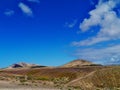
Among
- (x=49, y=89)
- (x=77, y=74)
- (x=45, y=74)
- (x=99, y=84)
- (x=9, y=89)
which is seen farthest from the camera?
(x=45, y=74)

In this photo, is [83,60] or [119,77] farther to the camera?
[83,60]

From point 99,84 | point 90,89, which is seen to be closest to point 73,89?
point 90,89

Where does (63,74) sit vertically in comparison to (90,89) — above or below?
above

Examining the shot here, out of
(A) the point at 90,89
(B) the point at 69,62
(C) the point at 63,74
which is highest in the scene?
(B) the point at 69,62

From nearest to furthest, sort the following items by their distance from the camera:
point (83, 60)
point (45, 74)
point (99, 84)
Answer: point (99, 84)
point (45, 74)
point (83, 60)

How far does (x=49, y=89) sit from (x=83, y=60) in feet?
276

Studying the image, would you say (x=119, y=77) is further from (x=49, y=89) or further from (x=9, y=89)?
(x=9, y=89)

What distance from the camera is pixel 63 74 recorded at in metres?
83.8

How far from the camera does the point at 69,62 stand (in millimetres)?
143125

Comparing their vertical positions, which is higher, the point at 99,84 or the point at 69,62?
the point at 69,62

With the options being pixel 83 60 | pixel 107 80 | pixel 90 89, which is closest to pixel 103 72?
pixel 107 80

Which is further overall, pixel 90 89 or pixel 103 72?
pixel 103 72

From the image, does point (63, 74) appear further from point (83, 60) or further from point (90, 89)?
point (83, 60)

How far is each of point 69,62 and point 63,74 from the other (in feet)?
195
